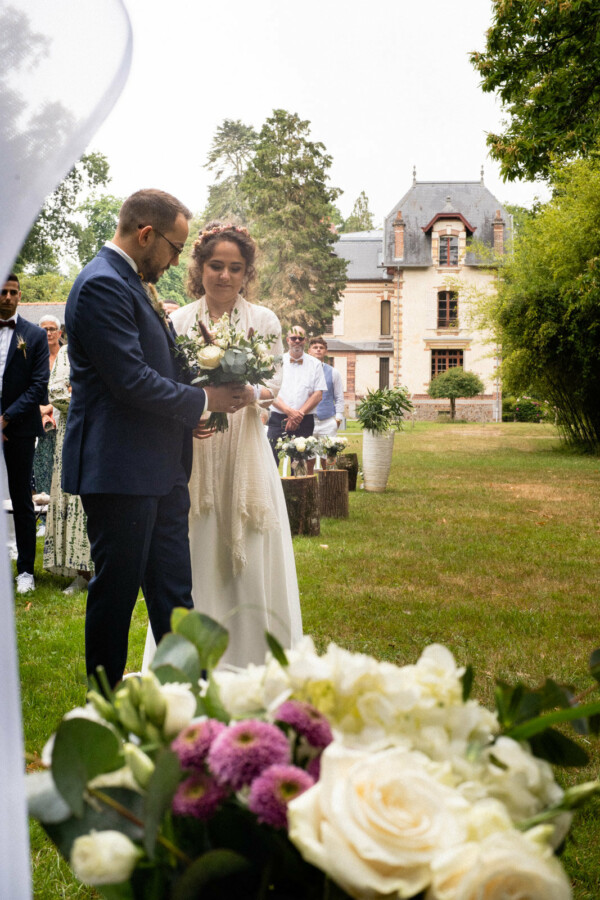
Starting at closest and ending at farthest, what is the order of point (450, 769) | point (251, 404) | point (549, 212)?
point (450, 769) → point (251, 404) → point (549, 212)

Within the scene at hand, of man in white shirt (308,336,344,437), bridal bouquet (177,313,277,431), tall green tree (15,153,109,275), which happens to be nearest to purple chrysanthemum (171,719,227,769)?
bridal bouquet (177,313,277,431)

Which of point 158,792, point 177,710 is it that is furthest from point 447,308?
point 158,792

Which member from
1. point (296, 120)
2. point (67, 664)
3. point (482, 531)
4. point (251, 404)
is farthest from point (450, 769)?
point (296, 120)

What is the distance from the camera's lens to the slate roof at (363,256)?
50250 mm

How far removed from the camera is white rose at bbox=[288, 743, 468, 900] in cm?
73

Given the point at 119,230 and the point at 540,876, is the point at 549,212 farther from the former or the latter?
the point at 540,876

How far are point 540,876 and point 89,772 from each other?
0.44m

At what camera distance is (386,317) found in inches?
1971

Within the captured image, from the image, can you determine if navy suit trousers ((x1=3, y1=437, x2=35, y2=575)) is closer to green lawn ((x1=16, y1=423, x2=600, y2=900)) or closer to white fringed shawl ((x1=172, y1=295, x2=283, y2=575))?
green lawn ((x1=16, y1=423, x2=600, y2=900))

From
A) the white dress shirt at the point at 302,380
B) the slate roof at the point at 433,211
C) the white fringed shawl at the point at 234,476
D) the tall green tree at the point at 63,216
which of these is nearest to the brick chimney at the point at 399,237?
the slate roof at the point at 433,211

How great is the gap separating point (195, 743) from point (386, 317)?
50144 mm

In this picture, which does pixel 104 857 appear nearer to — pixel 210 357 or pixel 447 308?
pixel 210 357

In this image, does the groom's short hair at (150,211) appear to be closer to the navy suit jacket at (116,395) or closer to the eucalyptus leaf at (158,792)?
the navy suit jacket at (116,395)

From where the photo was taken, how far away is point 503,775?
2.82 ft
